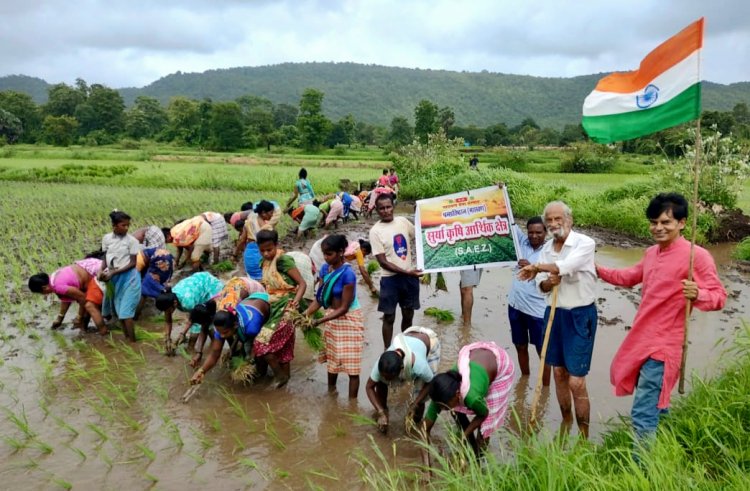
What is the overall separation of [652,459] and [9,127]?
224 ft

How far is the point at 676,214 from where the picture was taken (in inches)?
119

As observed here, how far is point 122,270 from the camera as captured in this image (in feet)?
19.3

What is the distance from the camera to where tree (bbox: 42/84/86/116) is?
7794 centimetres

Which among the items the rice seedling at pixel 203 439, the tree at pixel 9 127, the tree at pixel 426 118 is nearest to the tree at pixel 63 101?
the tree at pixel 9 127

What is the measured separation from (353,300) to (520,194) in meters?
12.1

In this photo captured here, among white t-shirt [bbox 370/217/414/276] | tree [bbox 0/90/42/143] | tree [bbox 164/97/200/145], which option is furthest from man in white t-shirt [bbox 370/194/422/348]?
tree [bbox 0/90/42/143]

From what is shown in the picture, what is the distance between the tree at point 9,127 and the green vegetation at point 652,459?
65857 mm

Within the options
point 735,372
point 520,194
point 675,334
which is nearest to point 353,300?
point 675,334

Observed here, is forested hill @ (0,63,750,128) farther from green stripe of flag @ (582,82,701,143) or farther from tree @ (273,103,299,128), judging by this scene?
green stripe of flag @ (582,82,701,143)

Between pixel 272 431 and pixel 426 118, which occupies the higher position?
pixel 426 118

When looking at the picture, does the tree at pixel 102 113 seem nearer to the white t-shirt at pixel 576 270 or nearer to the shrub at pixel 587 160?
the shrub at pixel 587 160

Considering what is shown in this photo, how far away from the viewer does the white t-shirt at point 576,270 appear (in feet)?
11.1

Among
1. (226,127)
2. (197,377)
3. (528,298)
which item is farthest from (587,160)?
(226,127)

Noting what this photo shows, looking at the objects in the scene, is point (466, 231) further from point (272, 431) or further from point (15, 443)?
point (15, 443)
